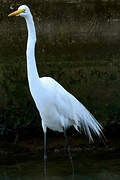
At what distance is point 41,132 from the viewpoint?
6398mm

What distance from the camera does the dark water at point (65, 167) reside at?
5199 mm

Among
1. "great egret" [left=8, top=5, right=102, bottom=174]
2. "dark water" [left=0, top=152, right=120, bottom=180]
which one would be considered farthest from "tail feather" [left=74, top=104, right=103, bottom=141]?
"dark water" [left=0, top=152, right=120, bottom=180]

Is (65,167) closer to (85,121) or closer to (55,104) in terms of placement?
(85,121)

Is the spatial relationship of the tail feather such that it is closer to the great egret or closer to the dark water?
the great egret

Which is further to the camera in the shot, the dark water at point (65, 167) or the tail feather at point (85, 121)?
the tail feather at point (85, 121)

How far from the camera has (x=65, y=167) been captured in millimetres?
5570

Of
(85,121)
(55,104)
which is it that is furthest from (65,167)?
(55,104)

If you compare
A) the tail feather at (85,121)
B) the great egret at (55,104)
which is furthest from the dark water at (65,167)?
the tail feather at (85,121)

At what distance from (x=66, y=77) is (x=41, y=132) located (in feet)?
2.72

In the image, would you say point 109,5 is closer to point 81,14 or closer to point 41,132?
point 81,14

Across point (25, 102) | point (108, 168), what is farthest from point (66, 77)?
point (108, 168)

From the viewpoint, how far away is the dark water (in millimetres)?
5199

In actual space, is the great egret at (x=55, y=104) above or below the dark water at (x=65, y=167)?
above

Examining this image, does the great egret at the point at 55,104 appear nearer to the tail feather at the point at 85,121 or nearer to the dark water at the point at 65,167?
the tail feather at the point at 85,121
